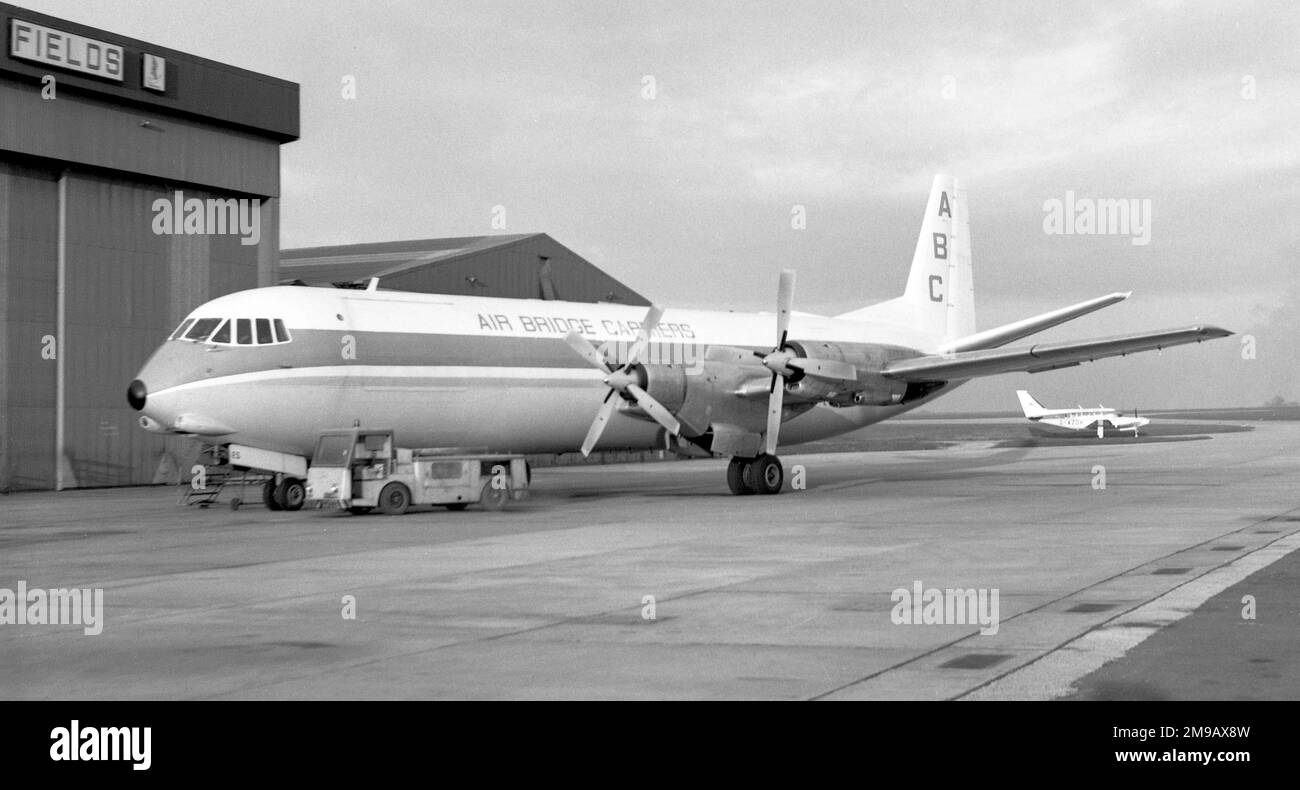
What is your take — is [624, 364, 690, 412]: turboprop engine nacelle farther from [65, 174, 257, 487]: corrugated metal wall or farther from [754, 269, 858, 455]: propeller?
[65, 174, 257, 487]: corrugated metal wall

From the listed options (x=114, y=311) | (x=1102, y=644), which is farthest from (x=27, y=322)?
(x=1102, y=644)

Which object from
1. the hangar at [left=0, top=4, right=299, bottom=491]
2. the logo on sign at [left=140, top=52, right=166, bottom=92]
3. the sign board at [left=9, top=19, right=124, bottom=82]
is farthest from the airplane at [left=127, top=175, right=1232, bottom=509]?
the logo on sign at [left=140, top=52, right=166, bottom=92]

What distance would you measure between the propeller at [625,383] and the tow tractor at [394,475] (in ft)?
8.41

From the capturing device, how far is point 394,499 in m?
25.5

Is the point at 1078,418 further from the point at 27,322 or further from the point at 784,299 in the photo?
the point at 27,322

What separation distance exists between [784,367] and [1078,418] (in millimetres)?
57651

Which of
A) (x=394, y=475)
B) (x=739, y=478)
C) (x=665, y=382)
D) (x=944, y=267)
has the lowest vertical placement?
(x=739, y=478)

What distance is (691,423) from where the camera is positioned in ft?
95.2

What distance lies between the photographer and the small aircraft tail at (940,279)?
38.6 m

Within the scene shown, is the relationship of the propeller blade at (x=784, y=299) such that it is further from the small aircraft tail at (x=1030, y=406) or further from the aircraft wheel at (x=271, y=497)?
the small aircraft tail at (x=1030, y=406)

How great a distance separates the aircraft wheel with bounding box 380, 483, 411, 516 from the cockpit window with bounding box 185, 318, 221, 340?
512 cm
